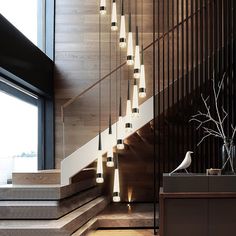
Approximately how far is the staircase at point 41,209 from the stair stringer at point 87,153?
0.55 ft

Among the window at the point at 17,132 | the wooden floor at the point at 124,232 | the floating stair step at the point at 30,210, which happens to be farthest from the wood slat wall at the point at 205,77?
the window at the point at 17,132

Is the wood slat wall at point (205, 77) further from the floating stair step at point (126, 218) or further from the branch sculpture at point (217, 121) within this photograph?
the floating stair step at point (126, 218)

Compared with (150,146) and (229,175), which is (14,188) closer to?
(229,175)

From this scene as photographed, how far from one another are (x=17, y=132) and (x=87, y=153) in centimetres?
161

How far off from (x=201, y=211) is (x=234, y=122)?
87.2 inches

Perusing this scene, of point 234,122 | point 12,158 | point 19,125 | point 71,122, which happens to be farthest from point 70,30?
point 234,122

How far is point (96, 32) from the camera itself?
30.2 feet

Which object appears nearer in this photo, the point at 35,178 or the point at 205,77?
the point at 35,178

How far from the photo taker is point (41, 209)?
5.83 meters

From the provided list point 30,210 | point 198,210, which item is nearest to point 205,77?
point 198,210

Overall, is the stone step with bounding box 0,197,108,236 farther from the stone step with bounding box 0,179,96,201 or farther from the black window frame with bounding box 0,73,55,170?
the black window frame with bounding box 0,73,55,170

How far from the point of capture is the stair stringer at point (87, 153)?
676cm

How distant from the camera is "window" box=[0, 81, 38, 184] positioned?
289 inches

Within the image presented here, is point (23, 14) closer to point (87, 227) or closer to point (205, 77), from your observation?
point (205, 77)
